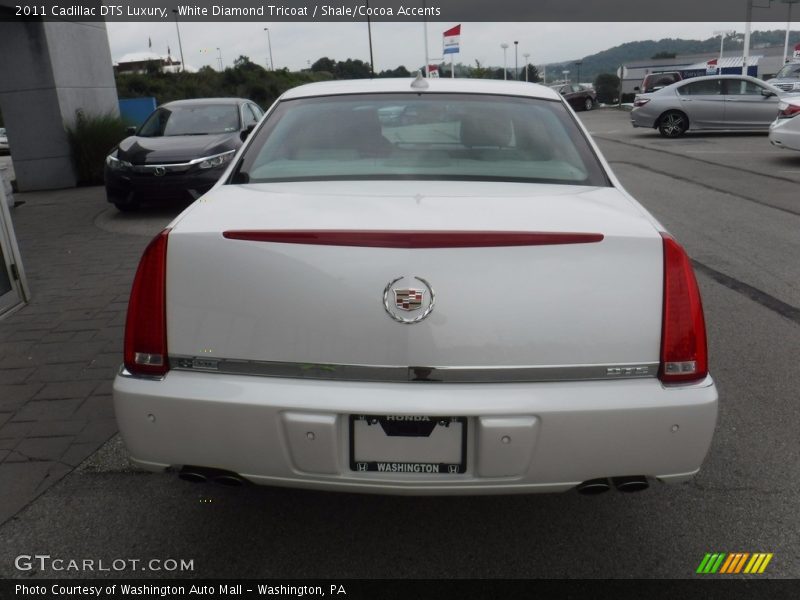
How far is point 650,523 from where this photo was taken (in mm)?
2818

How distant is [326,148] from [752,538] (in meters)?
2.16

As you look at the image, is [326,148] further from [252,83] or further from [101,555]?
[252,83]

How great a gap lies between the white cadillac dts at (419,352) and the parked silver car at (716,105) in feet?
61.3

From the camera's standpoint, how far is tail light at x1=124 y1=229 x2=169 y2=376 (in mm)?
2295

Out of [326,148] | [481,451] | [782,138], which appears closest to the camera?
[481,451]

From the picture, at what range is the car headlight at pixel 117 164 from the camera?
9750mm

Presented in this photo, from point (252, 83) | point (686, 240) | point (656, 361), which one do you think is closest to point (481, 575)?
point (656, 361)

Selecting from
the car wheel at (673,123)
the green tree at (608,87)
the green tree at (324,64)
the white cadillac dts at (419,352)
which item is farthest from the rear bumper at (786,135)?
the green tree at (324,64)

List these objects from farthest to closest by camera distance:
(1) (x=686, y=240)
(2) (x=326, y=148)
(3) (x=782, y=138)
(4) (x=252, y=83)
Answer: (4) (x=252, y=83) < (3) (x=782, y=138) < (1) (x=686, y=240) < (2) (x=326, y=148)

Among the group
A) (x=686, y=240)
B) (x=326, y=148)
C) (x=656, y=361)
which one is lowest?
(x=686, y=240)

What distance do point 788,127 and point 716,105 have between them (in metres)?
6.42

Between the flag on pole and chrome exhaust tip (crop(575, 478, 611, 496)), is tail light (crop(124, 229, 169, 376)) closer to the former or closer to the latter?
chrome exhaust tip (crop(575, 478, 611, 496))

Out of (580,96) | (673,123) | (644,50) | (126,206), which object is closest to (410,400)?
(126,206)

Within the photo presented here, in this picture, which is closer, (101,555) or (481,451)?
(481,451)
